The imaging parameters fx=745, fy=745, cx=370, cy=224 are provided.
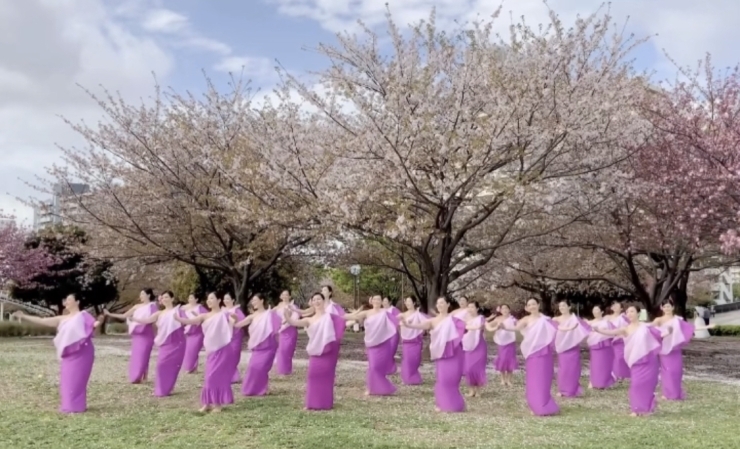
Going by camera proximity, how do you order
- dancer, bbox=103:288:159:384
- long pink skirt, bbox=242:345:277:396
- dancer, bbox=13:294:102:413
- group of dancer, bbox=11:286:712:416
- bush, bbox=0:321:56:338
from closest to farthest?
dancer, bbox=13:294:102:413 < group of dancer, bbox=11:286:712:416 < long pink skirt, bbox=242:345:277:396 < dancer, bbox=103:288:159:384 < bush, bbox=0:321:56:338

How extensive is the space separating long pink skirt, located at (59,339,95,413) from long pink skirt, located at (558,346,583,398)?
7.04m

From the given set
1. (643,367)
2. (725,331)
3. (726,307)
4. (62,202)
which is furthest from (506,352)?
(726,307)

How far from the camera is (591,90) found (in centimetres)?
1507

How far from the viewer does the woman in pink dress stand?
10000mm

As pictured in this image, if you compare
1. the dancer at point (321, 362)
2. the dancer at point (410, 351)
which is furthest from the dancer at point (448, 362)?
the dancer at point (410, 351)

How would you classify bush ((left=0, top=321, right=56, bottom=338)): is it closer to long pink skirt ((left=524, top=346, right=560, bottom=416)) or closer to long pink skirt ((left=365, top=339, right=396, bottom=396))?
long pink skirt ((left=365, top=339, right=396, bottom=396))

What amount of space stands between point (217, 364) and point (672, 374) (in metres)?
6.97

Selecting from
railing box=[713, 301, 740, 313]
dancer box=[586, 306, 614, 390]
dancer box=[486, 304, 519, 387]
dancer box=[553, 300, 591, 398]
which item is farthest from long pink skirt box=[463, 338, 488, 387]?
railing box=[713, 301, 740, 313]

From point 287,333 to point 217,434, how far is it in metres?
5.74

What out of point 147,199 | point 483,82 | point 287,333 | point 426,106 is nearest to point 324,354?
point 287,333

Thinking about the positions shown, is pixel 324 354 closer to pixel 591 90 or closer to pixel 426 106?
pixel 426 106

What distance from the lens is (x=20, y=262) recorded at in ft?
86.3

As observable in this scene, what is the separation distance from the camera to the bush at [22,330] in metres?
27.1

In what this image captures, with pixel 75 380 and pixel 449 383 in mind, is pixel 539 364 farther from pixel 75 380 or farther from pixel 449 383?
pixel 75 380
